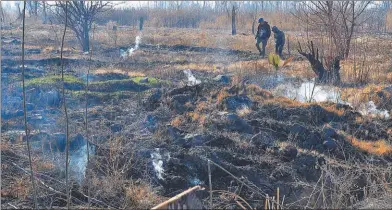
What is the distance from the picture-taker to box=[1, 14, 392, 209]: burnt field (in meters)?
4.25

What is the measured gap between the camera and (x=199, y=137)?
19.6 ft

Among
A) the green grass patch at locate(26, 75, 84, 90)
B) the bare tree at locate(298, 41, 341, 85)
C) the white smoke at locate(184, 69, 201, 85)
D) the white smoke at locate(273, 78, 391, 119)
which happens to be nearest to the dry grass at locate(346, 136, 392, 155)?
the white smoke at locate(273, 78, 391, 119)

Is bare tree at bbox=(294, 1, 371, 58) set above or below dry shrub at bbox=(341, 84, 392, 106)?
above

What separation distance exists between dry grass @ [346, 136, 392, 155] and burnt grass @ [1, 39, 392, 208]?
0.07 m

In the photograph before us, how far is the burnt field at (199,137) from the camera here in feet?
13.9

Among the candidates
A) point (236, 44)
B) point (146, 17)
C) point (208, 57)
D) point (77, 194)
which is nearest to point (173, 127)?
point (77, 194)

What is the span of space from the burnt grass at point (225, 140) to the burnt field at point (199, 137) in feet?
0.05

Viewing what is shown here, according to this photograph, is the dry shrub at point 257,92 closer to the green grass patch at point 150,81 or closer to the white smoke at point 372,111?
the white smoke at point 372,111

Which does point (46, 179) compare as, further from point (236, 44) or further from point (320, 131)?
point (236, 44)

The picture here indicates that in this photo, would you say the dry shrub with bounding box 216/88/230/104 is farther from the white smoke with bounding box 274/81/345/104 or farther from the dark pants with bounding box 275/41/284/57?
the dark pants with bounding box 275/41/284/57

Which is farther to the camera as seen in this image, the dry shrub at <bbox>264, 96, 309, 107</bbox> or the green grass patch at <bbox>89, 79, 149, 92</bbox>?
the green grass patch at <bbox>89, 79, 149, 92</bbox>

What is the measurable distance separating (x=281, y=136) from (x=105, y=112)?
2863 mm

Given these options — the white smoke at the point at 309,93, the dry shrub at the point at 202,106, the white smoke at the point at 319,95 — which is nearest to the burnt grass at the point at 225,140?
the dry shrub at the point at 202,106

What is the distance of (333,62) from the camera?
9.84 meters
